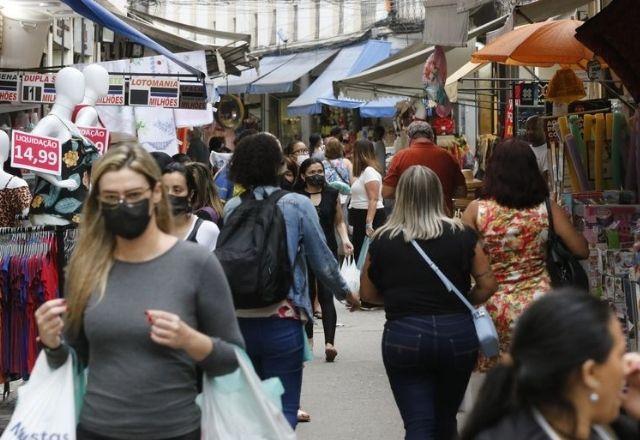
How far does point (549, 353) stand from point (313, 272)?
416 cm

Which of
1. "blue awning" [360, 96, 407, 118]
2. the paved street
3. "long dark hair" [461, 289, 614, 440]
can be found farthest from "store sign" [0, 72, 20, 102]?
"blue awning" [360, 96, 407, 118]

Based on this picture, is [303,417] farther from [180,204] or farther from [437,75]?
[437,75]

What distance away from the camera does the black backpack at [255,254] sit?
612 cm

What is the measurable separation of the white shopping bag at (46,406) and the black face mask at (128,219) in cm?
45

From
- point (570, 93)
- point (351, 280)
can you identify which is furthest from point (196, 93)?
point (351, 280)

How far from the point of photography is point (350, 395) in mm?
9875

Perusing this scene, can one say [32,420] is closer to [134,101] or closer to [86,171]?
[86,171]

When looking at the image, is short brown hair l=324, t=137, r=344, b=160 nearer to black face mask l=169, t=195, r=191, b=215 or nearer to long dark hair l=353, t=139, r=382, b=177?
long dark hair l=353, t=139, r=382, b=177

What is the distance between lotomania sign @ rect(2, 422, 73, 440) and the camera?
420 cm

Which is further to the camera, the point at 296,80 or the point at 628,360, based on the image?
the point at 296,80

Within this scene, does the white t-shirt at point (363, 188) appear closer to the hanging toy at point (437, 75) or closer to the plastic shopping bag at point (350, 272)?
the hanging toy at point (437, 75)

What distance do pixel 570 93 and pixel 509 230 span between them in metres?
4.07

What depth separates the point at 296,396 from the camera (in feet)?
21.4

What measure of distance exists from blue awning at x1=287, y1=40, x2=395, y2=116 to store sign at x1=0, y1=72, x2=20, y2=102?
24.0m
